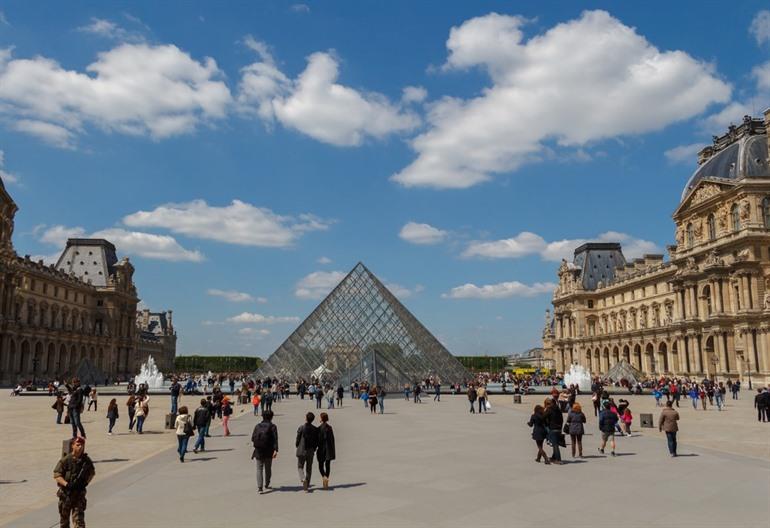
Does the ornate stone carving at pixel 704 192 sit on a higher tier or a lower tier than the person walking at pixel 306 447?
higher

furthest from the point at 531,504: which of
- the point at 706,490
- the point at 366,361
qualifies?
the point at 366,361

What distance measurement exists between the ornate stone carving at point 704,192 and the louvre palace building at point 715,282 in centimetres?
8

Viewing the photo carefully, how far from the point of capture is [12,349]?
170ft

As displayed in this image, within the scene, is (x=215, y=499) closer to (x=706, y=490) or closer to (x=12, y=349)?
(x=706, y=490)

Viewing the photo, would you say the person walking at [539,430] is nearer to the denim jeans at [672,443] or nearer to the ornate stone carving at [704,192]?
the denim jeans at [672,443]

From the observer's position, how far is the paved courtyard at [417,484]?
21.3 ft

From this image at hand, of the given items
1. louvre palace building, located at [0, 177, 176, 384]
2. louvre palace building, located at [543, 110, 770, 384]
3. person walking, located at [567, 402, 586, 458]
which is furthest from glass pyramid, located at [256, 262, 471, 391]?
person walking, located at [567, 402, 586, 458]

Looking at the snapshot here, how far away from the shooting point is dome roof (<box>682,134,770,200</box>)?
144 ft

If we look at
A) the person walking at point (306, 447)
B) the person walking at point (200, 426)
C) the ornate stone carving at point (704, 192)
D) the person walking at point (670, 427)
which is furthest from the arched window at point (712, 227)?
the person walking at point (306, 447)

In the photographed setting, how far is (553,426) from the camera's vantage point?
1016 centimetres

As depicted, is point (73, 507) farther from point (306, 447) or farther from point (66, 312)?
point (66, 312)

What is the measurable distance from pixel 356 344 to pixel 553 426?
27150mm

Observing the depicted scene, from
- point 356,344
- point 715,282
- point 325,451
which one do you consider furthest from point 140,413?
point 715,282

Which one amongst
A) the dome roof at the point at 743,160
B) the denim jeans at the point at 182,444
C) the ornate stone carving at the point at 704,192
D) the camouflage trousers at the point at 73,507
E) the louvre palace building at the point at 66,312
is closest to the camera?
the camouflage trousers at the point at 73,507
